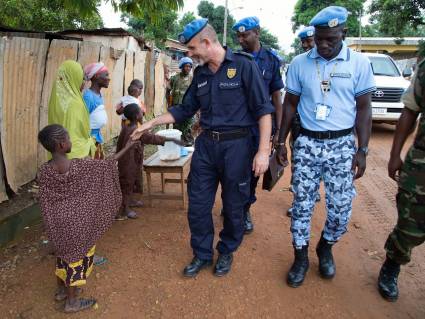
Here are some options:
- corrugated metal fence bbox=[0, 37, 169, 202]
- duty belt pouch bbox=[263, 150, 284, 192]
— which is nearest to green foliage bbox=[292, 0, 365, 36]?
corrugated metal fence bbox=[0, 37, 169, 202]

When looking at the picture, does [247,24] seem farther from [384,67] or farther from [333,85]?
[384,67]

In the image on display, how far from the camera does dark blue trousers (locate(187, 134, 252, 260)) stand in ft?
9.04

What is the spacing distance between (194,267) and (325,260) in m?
1.08

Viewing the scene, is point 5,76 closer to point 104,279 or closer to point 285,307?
point 104,279

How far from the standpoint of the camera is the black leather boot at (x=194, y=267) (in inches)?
118

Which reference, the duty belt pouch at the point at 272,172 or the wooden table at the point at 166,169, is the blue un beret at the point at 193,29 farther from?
the wooden table at the point at 166,169

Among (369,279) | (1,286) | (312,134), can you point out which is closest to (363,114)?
(312,134)

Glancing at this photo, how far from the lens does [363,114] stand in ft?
8.51

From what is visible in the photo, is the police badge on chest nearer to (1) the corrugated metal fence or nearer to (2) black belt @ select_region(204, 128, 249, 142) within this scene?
(2) black belt @ select_region(204, 128, 249, 142)

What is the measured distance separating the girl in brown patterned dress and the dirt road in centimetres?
34

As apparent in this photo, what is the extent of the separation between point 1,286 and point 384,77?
8894mm

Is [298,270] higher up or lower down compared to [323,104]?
lower down

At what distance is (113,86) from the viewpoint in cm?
743

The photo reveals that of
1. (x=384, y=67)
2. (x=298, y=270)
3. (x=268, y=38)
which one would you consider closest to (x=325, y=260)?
(x=298, y=270)
